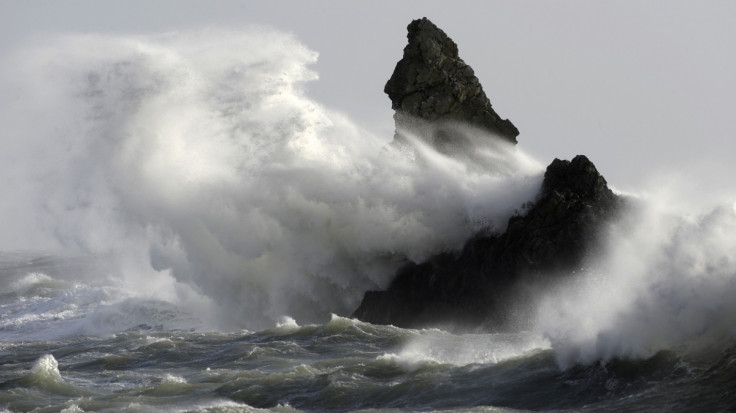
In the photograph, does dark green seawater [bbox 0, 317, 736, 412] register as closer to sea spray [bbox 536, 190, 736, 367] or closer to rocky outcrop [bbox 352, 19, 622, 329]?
sea spray [bbox 536, 190, 736, 367]

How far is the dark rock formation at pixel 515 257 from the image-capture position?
19422 mm

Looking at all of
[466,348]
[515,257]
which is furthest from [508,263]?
[466,348]

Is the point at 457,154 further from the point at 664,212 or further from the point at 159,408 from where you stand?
the point at 159,408

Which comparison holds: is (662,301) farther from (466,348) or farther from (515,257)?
(515,257)

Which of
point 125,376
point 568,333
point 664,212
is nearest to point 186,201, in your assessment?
point 125,376

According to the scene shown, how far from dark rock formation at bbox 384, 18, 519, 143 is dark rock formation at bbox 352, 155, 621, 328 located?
429 cm

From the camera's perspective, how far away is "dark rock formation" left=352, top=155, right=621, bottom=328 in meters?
19.4

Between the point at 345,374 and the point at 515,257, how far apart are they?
241 inches

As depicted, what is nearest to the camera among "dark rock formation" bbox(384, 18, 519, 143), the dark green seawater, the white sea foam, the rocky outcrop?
the dark green seawater

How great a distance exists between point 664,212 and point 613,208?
1.59 m

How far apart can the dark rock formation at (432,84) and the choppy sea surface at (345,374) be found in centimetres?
692

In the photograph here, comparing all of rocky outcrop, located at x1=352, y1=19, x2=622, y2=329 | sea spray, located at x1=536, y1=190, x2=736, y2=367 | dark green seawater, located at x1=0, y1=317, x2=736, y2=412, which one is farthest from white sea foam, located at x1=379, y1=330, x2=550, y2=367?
rocky outcrop, located at x1=352, y1=19, x2=622, y2=329

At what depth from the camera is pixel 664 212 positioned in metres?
18.4

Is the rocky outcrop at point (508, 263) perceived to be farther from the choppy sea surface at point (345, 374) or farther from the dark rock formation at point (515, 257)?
the choppy sea surface at point (345, 374)
